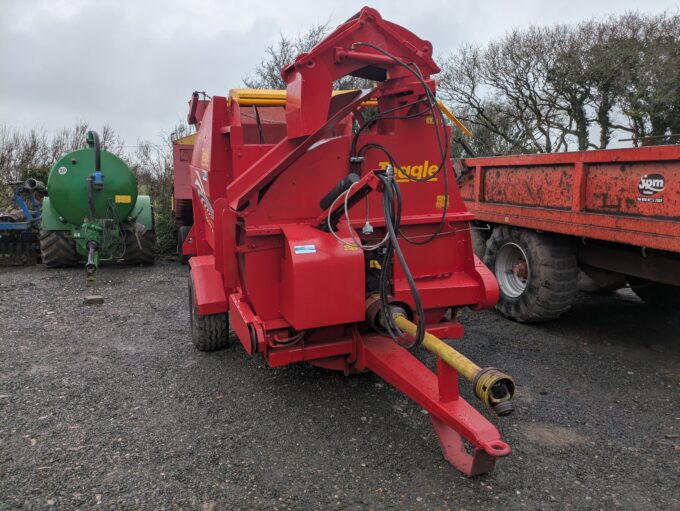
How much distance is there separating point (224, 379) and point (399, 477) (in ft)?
5.84

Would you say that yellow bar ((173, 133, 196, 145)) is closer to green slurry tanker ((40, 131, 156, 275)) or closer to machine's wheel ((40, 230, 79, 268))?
green slurry tanker ((40, 131, 156, 275))

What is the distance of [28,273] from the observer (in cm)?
849

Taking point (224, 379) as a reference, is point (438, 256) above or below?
above

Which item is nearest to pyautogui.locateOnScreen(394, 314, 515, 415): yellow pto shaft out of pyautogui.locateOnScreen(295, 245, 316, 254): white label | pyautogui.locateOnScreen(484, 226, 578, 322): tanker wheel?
pyautogui.locateOnScreen(295, 245, 316, 254): white label

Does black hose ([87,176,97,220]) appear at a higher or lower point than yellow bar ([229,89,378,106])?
lower

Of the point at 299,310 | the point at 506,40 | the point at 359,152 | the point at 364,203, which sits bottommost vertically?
the point at 299,310

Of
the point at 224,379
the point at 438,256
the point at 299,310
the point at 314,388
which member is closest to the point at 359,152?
the point at 438,256

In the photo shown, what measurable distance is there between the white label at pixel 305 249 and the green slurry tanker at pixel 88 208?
18.2ft

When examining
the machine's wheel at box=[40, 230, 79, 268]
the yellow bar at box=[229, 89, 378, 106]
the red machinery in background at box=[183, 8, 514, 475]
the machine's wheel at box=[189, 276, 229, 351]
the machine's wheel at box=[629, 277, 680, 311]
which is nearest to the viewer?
the red machinery in background at box=[183, 8, 514, 475]

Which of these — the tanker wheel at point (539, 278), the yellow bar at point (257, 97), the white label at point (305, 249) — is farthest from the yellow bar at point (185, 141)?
the white label at point (305, 249)

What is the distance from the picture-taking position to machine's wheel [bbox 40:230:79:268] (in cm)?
850

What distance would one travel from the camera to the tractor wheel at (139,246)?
8984 mm

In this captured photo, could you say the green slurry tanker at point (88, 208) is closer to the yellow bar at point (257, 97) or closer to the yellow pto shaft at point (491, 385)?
the yellow bar at point (257, 97)

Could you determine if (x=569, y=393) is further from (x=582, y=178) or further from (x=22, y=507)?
(x=22, y=507)
